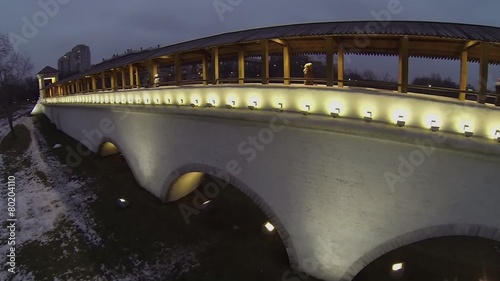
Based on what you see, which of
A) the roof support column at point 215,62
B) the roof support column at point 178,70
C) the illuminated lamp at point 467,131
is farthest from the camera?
the roof support column at point 178,70

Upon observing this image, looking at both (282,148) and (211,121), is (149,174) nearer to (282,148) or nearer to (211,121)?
(211,121)

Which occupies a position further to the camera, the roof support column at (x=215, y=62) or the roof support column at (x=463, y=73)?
the roof support column at (x=215, y=62)

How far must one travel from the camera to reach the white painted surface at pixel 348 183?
807 cm

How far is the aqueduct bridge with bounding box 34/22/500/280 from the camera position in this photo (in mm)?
8133

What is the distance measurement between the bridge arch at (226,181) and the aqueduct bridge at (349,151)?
0.25 feet

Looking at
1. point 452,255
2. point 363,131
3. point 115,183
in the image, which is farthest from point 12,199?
point 452,255

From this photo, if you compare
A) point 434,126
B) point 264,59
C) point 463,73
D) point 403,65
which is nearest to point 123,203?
point 264,59

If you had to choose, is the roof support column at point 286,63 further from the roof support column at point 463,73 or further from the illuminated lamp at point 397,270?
the illuminated lamp at point 397,270

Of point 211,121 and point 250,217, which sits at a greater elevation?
point 211,121

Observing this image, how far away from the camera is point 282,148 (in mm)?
11188

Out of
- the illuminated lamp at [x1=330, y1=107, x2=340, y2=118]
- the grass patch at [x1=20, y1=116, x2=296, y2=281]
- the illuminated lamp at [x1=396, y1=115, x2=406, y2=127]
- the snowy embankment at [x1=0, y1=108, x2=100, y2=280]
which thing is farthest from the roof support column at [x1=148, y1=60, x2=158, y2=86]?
the illuminated lamp at [x1=396, y1=115, x2=406, y2=127]

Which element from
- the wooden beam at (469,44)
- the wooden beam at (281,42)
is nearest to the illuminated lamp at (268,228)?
the wooden beam at (281,42)

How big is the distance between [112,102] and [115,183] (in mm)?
5881

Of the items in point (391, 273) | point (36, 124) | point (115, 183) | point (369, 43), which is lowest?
point (391, 273)
